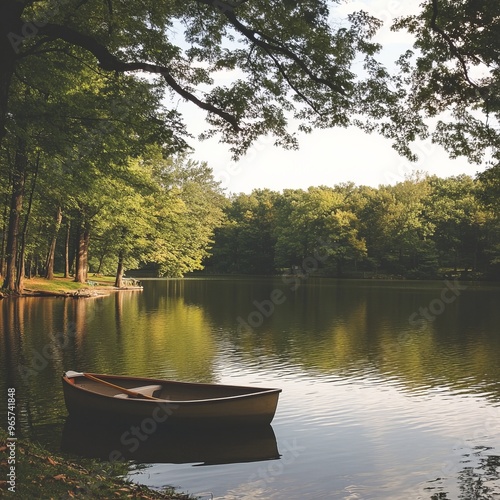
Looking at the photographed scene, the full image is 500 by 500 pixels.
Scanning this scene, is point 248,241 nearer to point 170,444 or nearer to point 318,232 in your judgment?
point 318,232

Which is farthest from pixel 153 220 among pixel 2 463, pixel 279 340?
pixel 2 463

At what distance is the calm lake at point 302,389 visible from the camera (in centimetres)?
1006

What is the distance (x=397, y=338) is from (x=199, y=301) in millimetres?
21876

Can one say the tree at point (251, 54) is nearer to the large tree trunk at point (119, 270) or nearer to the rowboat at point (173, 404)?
the rowboat at point (173, 404)

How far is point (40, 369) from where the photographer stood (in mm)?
17703

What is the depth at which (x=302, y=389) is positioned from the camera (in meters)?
16.4

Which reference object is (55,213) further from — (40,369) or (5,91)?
(5,91)

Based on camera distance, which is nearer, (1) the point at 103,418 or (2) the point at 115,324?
(1) the point at 103,418

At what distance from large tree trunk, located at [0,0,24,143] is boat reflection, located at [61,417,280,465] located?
21.2ft

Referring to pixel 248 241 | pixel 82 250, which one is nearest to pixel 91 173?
pixel 82 250

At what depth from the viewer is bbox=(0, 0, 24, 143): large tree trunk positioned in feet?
32.7

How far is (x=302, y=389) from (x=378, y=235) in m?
83.7

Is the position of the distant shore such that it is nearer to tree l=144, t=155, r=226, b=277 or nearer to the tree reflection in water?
tree l=144, t=155, r=226, b=277

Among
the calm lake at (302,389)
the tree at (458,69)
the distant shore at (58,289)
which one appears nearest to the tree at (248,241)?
the distant shore at (58,289)
